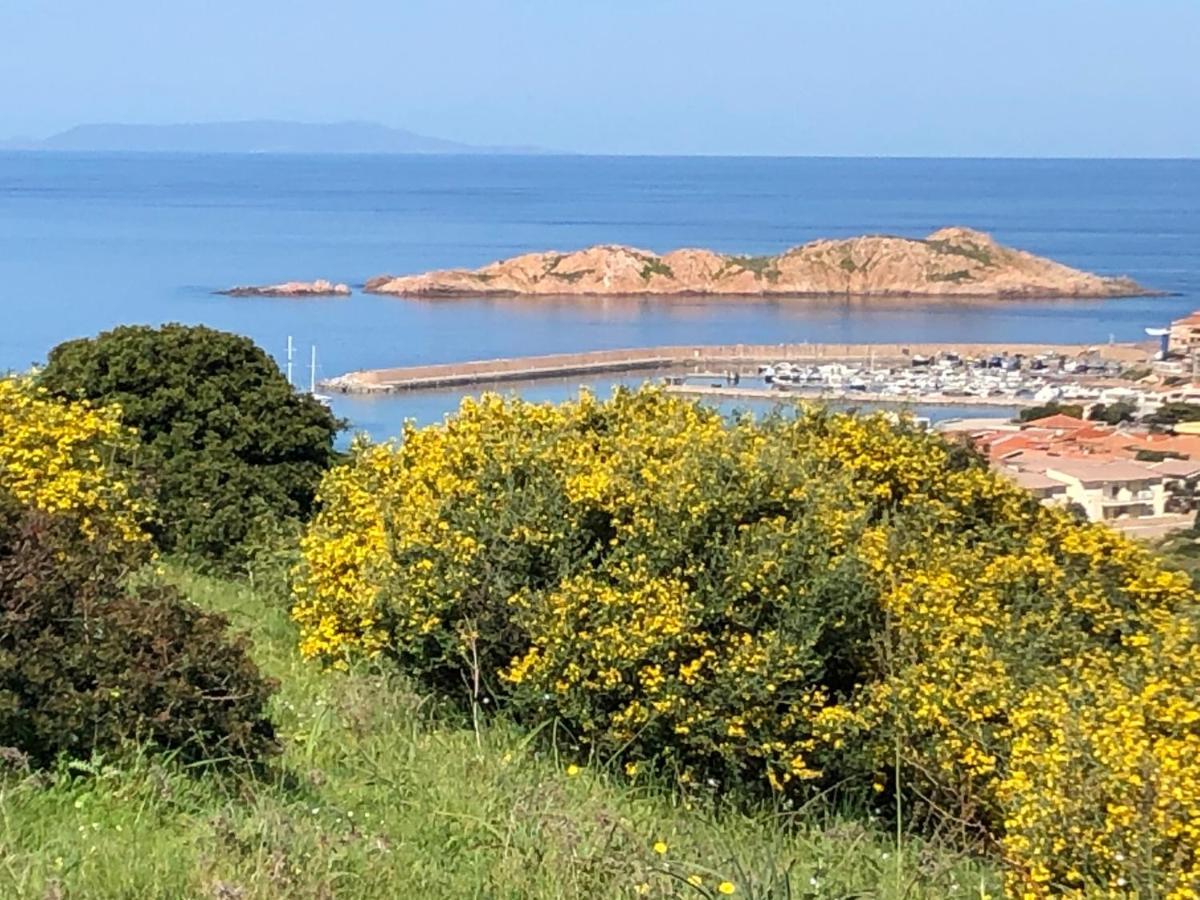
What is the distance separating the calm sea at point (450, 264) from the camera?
2633 inches

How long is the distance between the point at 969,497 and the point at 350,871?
5.75 metres

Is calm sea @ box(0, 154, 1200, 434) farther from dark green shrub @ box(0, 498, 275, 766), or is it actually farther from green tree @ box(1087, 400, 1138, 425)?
dark green shrub @ box(0, 498, 275, 766)

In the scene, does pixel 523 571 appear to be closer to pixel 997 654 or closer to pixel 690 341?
pixel 997 654

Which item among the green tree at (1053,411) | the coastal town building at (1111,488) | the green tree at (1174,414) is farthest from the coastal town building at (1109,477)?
the green tree at (1053,411)

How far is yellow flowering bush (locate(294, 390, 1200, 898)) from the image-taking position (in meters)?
5.80

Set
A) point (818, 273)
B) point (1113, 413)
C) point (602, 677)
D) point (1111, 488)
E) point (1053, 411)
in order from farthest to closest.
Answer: point (818, 273) → point (1053, 411) → point (1113, 413) → point (1111, 488) → point (602, 677)

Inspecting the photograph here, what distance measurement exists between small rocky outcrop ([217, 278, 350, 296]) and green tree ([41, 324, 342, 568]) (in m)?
67.2

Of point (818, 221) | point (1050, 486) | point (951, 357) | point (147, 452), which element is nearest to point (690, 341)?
point (951, 357)

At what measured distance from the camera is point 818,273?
9300cm

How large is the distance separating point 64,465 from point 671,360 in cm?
5331

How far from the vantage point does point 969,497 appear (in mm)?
8586

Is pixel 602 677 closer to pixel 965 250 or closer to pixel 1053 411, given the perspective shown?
pixel 1053 411

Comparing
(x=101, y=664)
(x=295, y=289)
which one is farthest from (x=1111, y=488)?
(x=295, y=289)

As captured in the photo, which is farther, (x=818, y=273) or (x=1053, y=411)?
(x=818, y=273)
